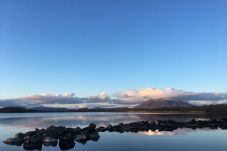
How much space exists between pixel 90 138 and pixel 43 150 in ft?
25.9

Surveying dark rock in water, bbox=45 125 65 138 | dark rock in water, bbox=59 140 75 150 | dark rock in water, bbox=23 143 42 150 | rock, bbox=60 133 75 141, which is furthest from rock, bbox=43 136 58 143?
dark rock in water, bbox=45 125 65 138

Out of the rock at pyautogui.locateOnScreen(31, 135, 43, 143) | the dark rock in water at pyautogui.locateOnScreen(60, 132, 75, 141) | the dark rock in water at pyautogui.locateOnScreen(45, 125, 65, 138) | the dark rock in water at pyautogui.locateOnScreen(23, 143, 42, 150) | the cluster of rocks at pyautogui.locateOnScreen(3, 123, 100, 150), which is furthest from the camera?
the dark rock in water at pyautogui.locateOnScreen(45, 125, 65, 138)

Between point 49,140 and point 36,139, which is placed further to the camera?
point 36,139

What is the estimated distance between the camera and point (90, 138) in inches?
1337

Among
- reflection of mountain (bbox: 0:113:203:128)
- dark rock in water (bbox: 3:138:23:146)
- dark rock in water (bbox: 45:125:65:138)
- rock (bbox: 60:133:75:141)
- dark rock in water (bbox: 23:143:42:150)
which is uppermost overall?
reflection of mountain (bbox: 0:113:203:128)

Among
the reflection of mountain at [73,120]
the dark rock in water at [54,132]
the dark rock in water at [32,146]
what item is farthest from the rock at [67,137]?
the reflection of mountain at [73,120]

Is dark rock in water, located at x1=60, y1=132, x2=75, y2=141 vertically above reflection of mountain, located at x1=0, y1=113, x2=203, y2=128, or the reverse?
reflection of mountain, located at x1=0, y1=113, x2=203, y2=128

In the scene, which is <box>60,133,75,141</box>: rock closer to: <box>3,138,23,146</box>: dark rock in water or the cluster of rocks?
the cluster of rocks

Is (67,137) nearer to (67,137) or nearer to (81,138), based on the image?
(67,137)

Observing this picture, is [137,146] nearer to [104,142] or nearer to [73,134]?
[104,142]

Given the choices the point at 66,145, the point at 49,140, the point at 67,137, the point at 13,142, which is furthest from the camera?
the point at 67,137

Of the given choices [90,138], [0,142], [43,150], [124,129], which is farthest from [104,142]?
[124,129]

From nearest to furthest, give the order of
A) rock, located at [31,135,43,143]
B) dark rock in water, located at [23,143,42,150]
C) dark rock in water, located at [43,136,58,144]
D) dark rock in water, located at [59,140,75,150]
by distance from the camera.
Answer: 1. dark rock in water, located at [59,140,75,150]
2. dark rock in water, located at [23,143,42,150]
3. dark rock in water, located at [43,136,58,144]
4. rock, located at [31,135,43,143]

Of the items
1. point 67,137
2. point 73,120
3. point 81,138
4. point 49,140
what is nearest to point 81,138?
point 81,138
